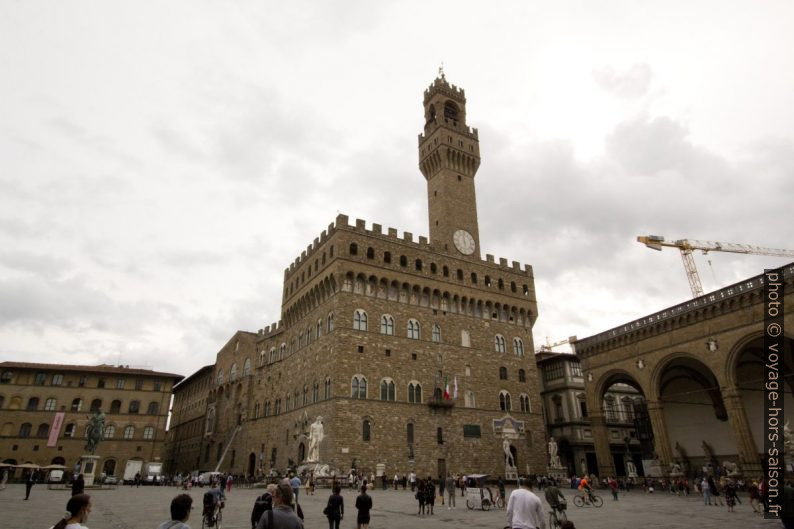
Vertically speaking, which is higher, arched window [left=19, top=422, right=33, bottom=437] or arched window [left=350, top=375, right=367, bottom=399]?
arched window [left=350, top=375, right=367, bottom=399]

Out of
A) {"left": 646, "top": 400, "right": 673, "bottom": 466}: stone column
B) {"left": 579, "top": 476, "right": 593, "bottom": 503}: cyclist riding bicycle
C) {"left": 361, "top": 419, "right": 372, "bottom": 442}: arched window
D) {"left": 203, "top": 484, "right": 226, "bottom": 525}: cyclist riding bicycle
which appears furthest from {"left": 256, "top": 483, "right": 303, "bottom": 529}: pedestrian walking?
{"left": 646, "top": 400, "right": 673, "bottom": 466}: stone column

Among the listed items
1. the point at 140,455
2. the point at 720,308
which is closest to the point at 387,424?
the point at 720,308

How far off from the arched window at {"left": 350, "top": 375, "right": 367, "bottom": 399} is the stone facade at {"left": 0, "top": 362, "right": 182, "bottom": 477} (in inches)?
1339

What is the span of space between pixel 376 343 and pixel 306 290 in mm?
8584

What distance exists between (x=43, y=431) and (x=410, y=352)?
139 feet

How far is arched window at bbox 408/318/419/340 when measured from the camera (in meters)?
37.8

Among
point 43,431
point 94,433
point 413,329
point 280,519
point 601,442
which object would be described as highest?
point 413,329

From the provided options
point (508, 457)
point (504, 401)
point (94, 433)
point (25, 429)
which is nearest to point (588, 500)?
point (508, 457)

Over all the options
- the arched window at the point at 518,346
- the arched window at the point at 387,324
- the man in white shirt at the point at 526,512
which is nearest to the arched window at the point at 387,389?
the arched window at the point at 387,324

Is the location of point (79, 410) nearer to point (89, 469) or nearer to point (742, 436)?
point (89, 469)

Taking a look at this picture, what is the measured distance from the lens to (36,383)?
5356 cm

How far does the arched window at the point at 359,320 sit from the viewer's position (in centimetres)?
3559

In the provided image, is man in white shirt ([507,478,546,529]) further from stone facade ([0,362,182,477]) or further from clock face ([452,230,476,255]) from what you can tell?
stone facade ([0,362,182,477])

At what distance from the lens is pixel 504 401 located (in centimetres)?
4034
